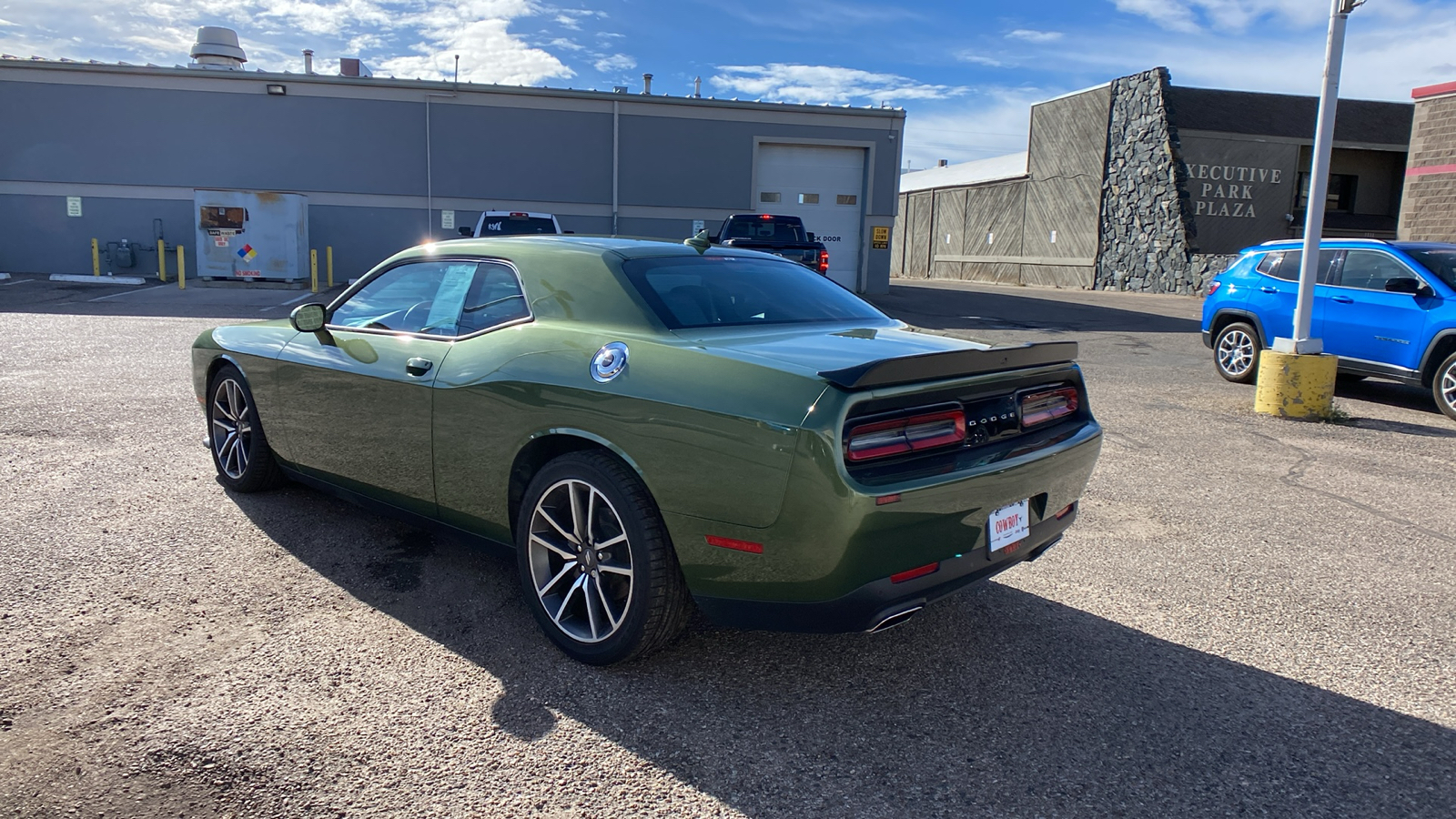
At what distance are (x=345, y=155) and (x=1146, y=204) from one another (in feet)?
76.0

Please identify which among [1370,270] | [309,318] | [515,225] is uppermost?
[515,225]

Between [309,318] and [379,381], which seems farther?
[309,318]

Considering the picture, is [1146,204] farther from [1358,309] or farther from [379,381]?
[379,381]

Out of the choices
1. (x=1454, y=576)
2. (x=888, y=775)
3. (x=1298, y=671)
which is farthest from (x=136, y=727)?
(x=1454, y=576)

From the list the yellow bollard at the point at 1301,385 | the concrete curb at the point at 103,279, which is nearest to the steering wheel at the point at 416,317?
the yellow bollard at the point at 1301,385

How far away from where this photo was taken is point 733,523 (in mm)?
2822

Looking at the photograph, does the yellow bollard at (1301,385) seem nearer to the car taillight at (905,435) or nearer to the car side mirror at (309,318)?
the car taillight at (905,435)

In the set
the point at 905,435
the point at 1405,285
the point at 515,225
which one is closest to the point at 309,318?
the point at 905,435

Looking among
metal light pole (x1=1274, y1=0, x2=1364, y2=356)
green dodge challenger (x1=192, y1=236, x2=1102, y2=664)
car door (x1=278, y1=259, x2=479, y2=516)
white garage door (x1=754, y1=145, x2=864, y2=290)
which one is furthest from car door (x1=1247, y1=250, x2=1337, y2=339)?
white garage door (x1=754, y1=145, x2=864, y2=290)

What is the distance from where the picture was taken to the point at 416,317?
4.14m

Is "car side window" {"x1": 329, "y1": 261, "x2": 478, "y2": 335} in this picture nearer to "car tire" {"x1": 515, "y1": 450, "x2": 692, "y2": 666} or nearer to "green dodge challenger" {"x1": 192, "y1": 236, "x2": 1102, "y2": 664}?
"green dodge challenger" {"x1": 192, "y1": 236, "x2": 1102, "y2": 664}

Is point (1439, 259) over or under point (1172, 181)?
under

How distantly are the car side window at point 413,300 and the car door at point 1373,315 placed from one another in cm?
858

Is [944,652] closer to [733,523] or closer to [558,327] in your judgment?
[733,523]
